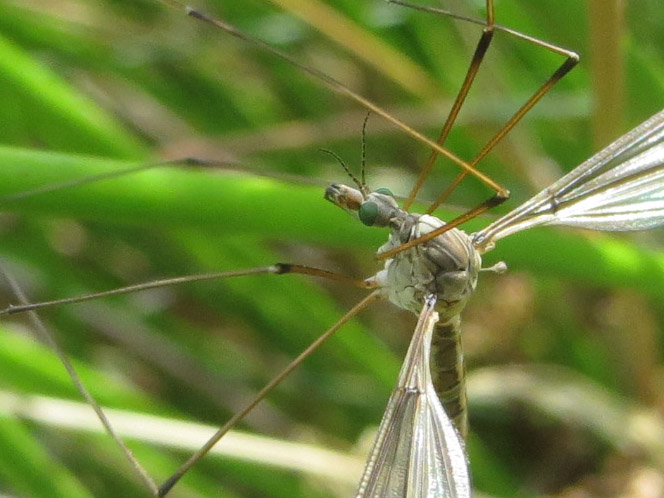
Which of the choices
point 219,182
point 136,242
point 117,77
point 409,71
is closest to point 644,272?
point 219,182

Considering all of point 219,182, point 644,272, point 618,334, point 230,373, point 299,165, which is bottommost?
point 219,182

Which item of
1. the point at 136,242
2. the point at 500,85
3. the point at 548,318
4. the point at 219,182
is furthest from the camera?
the point at 548,318

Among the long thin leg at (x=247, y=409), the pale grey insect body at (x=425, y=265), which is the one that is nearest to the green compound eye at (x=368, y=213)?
the pale grey insect body at (x=425, y=265)

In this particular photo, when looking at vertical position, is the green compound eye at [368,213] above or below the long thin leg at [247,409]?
above

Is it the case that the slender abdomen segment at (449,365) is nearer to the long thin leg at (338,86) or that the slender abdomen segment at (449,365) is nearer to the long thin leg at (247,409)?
the long thin leg at (247,409)

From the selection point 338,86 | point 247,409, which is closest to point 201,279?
point 247,409

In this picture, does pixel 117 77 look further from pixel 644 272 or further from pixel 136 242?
pixel 644 272
